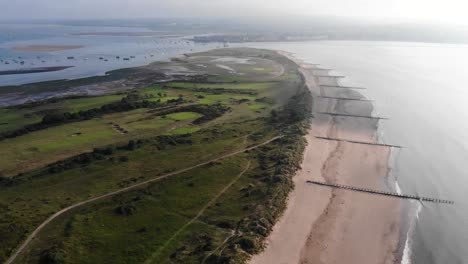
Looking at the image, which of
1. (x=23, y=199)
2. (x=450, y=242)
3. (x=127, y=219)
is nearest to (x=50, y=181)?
(x=23, y=199)

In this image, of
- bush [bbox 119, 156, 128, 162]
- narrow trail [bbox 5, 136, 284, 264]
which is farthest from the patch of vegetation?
narrow trail [bbox 5, 136, 284, 264]

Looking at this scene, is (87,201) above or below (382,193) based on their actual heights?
below

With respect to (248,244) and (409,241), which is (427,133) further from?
(248,244)

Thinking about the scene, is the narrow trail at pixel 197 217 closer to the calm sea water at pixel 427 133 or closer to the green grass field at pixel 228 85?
the calm sea water at pixel 427 133

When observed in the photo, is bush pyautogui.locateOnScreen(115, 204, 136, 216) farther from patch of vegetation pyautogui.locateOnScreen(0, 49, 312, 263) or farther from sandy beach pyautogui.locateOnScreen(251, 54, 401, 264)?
sandy beach pyautogui.locateOnScreen(251, 54, 401, 264)

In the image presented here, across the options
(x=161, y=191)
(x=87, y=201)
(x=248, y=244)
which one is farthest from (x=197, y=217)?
(x=87, y=201)

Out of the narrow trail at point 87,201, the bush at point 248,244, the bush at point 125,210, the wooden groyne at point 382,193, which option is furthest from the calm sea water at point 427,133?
the bush at point 125,210
